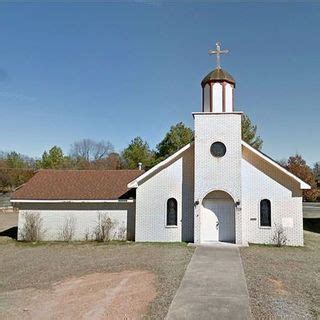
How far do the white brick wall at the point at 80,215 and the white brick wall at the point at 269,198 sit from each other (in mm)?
7159

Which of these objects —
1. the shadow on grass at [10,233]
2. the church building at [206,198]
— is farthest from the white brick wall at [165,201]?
the shadow on grass at [10,233]

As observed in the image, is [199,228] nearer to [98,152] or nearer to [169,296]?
[169,296]

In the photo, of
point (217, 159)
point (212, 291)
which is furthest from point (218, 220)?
point (212, 291)

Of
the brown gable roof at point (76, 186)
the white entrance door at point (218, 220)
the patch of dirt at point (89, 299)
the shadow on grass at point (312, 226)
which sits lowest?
the patch of dirt at point (89, 299)

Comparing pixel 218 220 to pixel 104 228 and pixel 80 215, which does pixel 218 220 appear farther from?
pixel 80 215

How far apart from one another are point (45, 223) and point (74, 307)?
13431 mm

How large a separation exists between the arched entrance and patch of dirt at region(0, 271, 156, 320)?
7.92m

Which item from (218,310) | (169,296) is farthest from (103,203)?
(218,310)

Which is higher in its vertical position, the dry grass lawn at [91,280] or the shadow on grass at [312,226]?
the shadow on grass at [312,226]

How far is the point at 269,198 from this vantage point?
19344 millimetres

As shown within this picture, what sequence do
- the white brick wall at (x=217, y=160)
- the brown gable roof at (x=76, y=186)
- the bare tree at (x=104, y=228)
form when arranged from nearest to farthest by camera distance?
1. the white brick wall at (x=217, y=160)
2. the bare tree at (x=104, y=228)
3. the brown gable roof at (x=76, y=186)

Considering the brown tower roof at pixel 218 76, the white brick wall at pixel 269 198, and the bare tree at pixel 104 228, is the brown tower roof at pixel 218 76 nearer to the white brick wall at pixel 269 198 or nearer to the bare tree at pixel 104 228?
the white brick wall at pixel 269 198

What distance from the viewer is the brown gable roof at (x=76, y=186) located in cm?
2162

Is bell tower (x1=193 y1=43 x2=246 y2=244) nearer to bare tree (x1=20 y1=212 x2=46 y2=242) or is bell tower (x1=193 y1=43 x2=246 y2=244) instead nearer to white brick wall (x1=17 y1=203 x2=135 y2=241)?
white brick wall (x1=17 y1=203 x2=135 y2=241)
